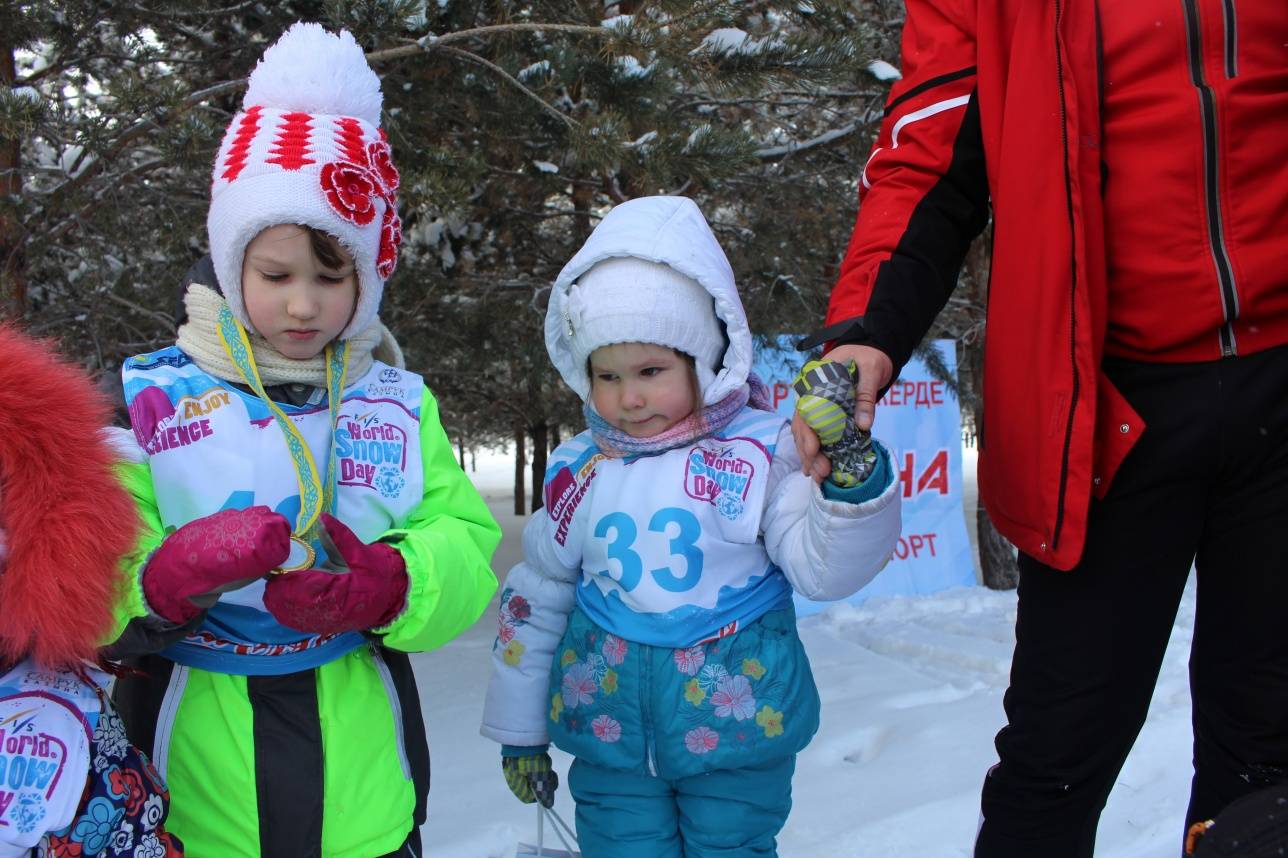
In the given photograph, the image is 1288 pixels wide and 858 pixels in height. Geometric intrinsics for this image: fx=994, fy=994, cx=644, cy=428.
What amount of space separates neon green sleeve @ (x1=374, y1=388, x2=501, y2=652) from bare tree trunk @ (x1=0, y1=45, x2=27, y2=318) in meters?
1.72

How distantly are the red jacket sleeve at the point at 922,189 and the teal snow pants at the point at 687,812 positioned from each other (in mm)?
846

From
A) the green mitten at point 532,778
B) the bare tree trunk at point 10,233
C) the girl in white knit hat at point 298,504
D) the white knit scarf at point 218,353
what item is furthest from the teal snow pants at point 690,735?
the bare tree trunk at point 10,233

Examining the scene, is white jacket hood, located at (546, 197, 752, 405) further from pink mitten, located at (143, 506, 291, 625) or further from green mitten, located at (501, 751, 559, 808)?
pink mitten, located at (143, 506, 291, 625)

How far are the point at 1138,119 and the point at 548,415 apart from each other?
223 inches

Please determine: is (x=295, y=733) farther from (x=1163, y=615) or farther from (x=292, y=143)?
(x=1163, y=615)

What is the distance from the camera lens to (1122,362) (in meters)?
1.58

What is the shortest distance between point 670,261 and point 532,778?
110cm

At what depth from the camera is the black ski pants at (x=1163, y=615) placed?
1468 mm

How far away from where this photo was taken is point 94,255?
3.72m

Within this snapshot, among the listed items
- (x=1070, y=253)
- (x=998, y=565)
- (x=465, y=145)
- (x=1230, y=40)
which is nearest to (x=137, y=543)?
(x=1070, y=253)

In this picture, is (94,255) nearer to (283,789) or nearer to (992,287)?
(283,789)

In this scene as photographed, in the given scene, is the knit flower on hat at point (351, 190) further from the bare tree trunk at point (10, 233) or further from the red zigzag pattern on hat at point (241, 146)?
the bare tree trunk at point (10, 233)

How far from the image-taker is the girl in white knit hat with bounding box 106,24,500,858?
1.55 meters

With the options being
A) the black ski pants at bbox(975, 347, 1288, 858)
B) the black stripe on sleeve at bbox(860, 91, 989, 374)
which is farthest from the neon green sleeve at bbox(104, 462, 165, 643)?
the black ski pants at bbox(975, 347, 1288, 858)
